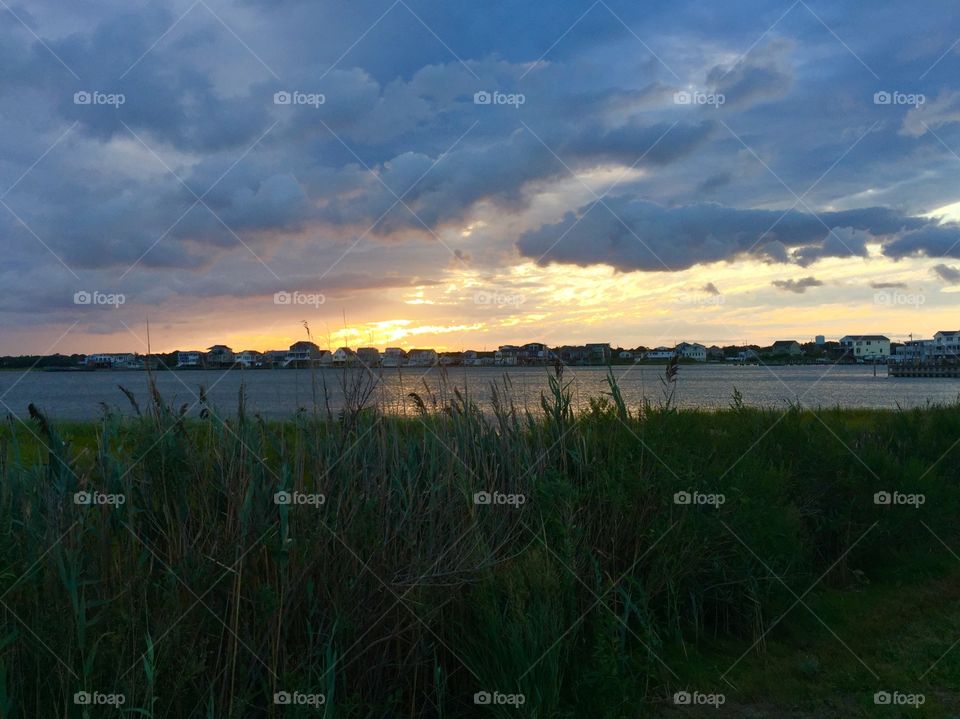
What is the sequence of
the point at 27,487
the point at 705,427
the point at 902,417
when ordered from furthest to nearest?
the point at 902,417 < the point at 705,427 < the point at 27,487

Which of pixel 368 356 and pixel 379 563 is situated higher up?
pixel 368 356

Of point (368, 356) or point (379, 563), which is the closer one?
point (379, 563)

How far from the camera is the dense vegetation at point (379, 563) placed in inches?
160

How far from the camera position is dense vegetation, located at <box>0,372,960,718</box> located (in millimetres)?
4070

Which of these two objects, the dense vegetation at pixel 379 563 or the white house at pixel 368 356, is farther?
Answer: the white house at pixel 368 356

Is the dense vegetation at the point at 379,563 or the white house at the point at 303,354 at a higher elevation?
the white house at the point at 303,354

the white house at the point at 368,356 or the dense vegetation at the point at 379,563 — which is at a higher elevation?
the white house at the point at 368,356

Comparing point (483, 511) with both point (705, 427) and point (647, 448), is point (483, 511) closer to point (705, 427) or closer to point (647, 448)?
point (647, 448)

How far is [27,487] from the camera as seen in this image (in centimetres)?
502

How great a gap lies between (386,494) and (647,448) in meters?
2.96

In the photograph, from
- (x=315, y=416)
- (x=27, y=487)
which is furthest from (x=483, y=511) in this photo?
(x=27, y=487)

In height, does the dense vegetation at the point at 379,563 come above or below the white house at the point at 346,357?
below

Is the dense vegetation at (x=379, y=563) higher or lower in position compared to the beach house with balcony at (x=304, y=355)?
lower

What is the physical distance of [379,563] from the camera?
4.79 meters
